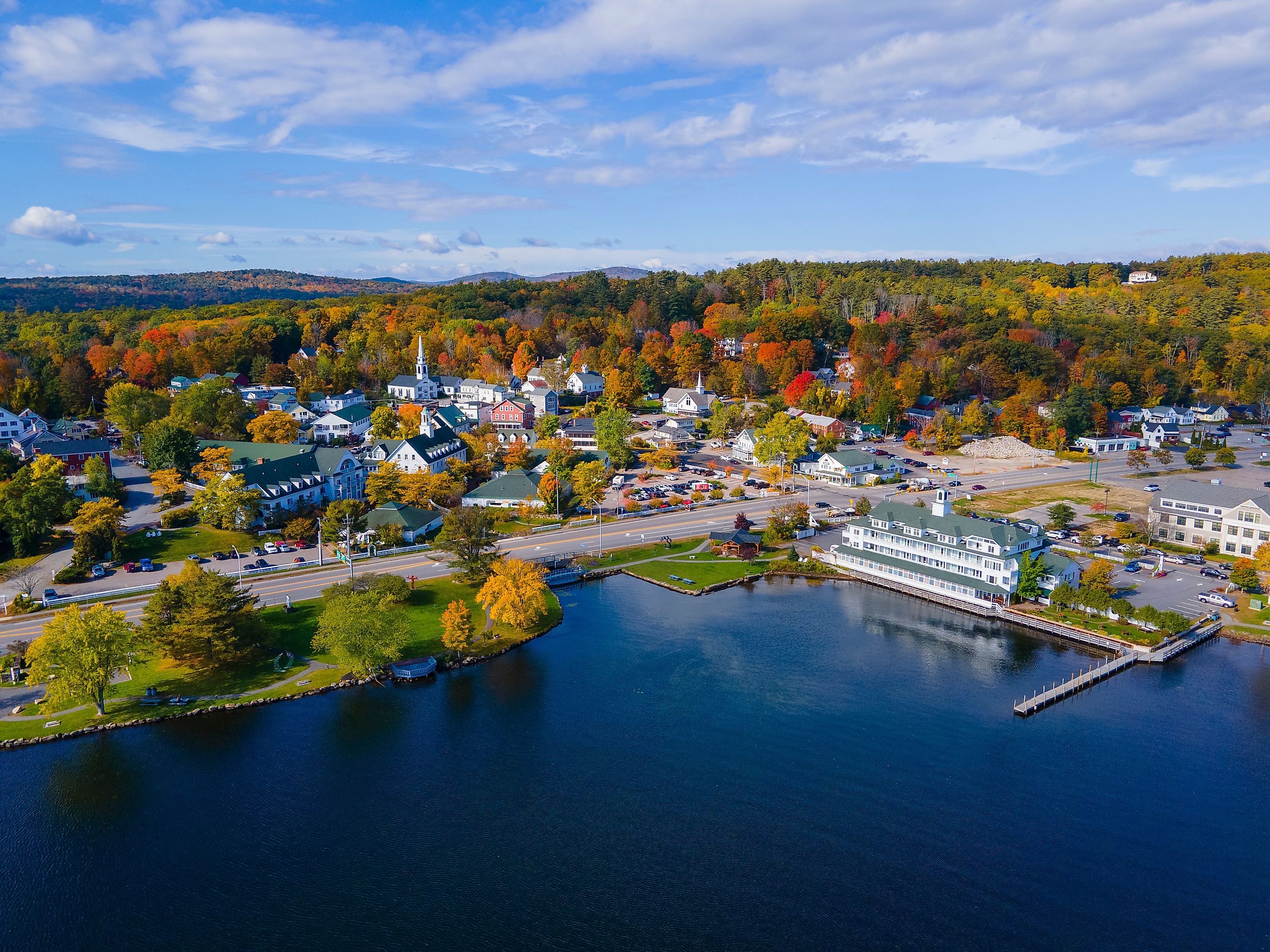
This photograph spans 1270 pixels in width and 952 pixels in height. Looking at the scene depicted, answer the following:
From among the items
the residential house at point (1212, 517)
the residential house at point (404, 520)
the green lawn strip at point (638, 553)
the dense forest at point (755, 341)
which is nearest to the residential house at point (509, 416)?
the dense forest at point (755, 341)

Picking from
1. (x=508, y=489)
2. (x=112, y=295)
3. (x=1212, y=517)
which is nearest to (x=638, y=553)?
(x=508, y=489)

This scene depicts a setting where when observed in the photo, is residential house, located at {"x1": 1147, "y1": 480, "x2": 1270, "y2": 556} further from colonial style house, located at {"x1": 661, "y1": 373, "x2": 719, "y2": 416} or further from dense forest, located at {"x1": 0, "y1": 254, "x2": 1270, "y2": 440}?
colonial style house, located at {"x1": 661, "y1": 373, "x2": 719, "y2": 416}

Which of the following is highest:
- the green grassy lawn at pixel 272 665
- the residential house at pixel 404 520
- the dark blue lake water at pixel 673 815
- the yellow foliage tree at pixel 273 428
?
the yellow foliage tree at pixel 273 428

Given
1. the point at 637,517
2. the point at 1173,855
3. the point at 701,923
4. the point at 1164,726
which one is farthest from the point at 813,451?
the point at 701,923

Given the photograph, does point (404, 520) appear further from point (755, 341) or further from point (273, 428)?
point (755, 341)

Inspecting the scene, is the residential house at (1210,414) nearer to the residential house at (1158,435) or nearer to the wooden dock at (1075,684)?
the residential house at (1158,435)

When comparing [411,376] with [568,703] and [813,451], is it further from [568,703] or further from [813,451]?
[568,703]

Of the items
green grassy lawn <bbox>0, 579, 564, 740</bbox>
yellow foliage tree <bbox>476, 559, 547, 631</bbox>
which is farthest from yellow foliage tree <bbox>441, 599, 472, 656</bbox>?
yellow foliage tree <bbox>476, 559, 547, 631</bbox>
